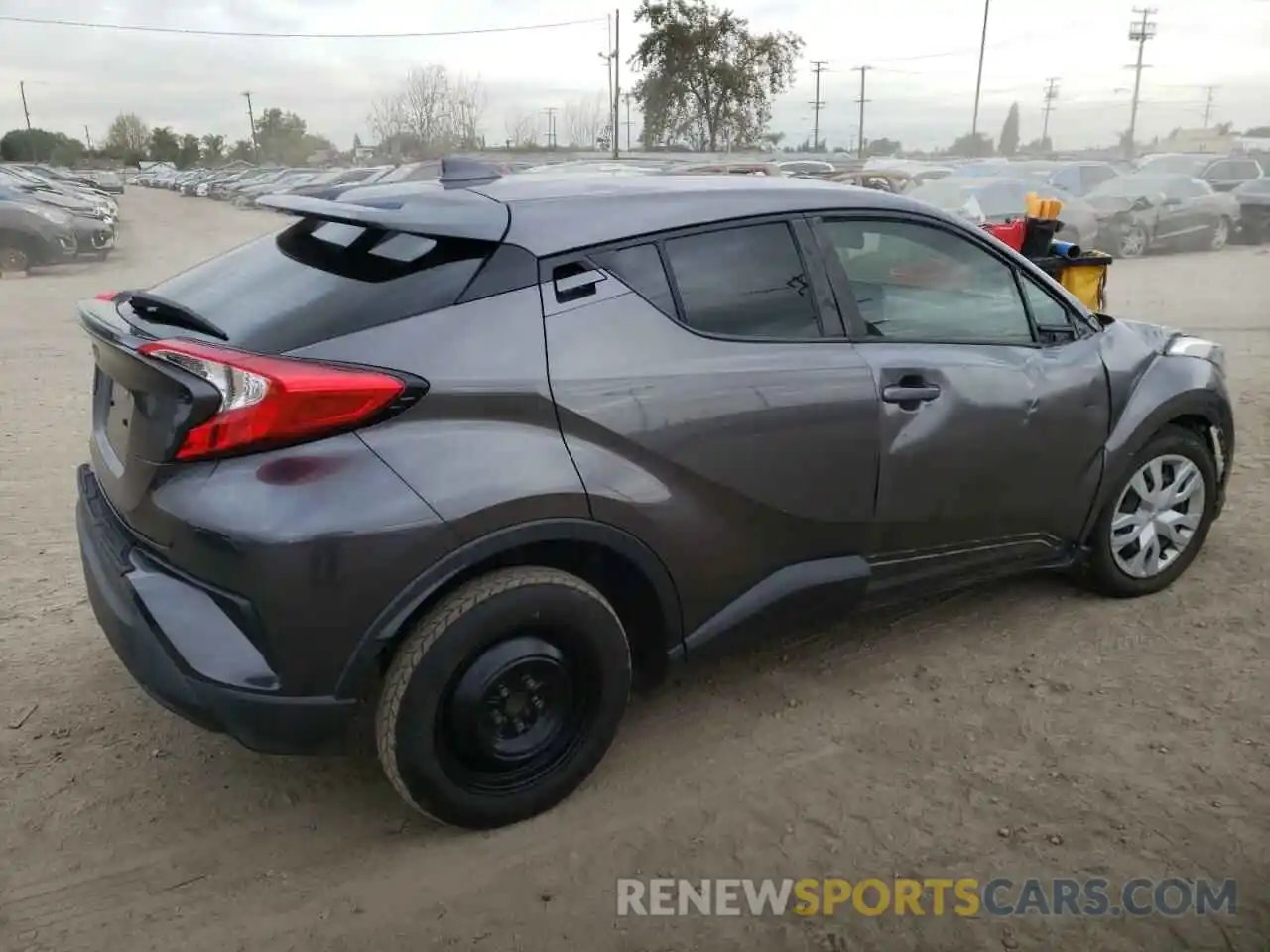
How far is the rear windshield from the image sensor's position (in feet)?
7.65

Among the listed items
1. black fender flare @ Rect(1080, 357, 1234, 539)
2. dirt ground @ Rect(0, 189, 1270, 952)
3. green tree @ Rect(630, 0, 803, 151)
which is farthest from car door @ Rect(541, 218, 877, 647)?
green tree @ Rect(630, 0, 803, 151)

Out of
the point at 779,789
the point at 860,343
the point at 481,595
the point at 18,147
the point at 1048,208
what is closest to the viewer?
the point at 481,595

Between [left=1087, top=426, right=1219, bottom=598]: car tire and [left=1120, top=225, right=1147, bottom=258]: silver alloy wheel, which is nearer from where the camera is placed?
[left=1087, top=426, right=1219, bottom=598]: car tire

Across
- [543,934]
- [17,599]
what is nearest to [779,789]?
[543,934]

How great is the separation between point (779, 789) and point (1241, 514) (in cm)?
335

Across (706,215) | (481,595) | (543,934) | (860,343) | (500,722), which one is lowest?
(543,934)

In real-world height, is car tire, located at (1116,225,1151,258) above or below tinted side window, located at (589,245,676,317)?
below

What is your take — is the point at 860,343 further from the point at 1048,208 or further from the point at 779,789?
→ the point at 1048,208

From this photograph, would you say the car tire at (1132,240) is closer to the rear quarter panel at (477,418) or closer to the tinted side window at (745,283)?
the tinted side window at (745,283)

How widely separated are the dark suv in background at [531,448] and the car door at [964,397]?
12mm

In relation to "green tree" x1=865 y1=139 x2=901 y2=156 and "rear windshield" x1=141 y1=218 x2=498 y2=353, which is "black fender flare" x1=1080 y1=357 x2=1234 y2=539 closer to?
"rear windshield" x1=141 y1=218 x2=498 y2=353

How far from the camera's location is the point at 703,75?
4016 cm

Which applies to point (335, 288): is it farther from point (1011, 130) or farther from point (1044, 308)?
point (1011, 130)

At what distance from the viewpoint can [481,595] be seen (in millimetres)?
2375
